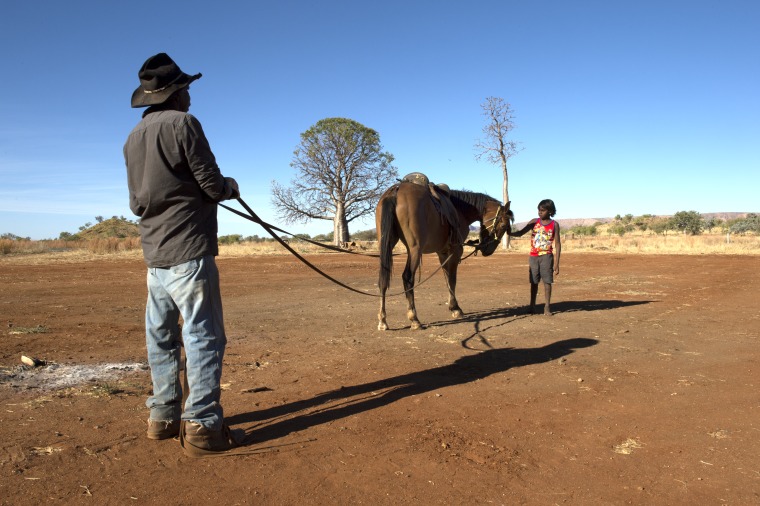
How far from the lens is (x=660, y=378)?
496cm

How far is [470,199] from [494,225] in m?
0.65

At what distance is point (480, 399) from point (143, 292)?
975cm

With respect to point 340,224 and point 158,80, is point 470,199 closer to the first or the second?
point 158,80

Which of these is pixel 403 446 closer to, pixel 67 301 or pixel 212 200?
pixel 212 200

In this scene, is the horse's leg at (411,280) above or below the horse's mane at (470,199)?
below

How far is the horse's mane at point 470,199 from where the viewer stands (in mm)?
9008

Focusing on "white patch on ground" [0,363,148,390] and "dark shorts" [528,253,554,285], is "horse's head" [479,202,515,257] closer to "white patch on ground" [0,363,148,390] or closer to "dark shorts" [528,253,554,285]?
"dark shorts" [528,253,554,285]

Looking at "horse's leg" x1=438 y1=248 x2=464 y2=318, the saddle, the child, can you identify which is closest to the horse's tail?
the saddle

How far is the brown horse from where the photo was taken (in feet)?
24.2

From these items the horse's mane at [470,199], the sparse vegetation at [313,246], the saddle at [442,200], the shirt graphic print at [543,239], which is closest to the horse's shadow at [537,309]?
the shirt graphic print at [543,239]

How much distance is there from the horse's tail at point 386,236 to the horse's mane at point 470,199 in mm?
1828

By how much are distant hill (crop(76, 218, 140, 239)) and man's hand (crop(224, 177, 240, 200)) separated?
49.0m

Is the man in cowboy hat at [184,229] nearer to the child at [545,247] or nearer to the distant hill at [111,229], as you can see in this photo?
the child at [545,247]

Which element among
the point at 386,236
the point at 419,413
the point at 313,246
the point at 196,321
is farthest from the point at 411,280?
the point at 313,246
